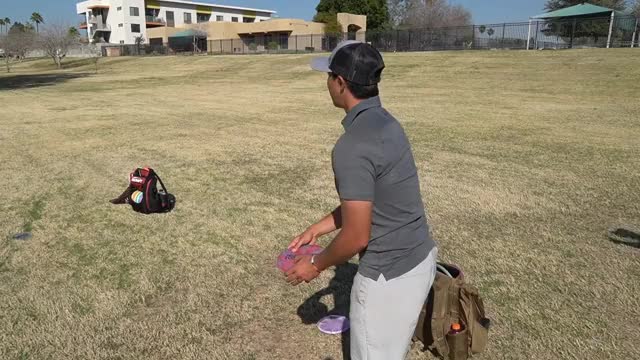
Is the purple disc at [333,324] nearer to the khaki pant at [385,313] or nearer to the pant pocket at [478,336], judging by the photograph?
the pant pocket at [478,336]

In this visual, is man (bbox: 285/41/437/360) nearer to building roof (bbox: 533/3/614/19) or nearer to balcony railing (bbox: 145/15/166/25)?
building roof (bbox: 533/3/614/19)

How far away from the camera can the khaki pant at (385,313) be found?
1782mm

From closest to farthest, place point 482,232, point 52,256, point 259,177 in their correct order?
point 52,256 < point 482,232 < point 259,177

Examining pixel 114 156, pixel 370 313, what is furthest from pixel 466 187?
pixel 114 156

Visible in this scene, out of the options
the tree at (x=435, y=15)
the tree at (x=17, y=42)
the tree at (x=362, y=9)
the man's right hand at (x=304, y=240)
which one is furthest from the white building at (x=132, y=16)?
the man's right hand at (x=304, y=240)

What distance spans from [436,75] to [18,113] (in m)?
16.8

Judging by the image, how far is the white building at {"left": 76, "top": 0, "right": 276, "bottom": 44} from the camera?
79250mm

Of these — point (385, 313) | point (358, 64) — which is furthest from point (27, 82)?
point (385, 313)

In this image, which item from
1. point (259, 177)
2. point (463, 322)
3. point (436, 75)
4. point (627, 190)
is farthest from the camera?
point (436, 75)

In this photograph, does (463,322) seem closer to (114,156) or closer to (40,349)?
(40,349)

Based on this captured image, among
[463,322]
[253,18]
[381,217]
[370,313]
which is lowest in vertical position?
[463,322]

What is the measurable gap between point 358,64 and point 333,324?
198 centimetres

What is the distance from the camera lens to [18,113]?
46.0 ft

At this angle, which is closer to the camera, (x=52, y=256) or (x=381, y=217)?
(x=381, y=217)
